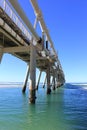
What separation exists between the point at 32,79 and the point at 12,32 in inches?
193

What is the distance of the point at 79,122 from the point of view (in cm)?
1353

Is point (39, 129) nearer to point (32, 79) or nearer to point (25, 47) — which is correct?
point (32, 79)

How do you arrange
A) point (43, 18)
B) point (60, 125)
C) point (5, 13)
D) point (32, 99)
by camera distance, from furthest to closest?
point (43, 18), point (32, 99), point (5, 13), point (60, 125)

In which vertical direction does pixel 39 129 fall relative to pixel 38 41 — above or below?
below

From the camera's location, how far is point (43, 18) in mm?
27453

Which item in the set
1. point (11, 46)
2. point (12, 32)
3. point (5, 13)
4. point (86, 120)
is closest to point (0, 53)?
point (11, 46)

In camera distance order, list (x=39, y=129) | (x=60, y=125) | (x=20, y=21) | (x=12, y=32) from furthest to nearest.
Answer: (x=12, y=32), (x=20, y=21), (x=60, y=125), (x=39, y=129)

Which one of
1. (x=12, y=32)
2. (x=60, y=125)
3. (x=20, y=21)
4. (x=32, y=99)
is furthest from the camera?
(x=32, y=99)

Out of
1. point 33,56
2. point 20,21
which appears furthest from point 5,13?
point 33,56

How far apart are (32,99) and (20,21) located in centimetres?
758

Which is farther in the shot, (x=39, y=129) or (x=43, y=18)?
(x=43, y=18)

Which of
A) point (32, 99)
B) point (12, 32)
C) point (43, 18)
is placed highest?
point (43, 18)

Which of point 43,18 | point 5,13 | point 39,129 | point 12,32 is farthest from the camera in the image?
point 43,18

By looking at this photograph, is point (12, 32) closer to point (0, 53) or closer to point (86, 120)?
point (0, 53)
